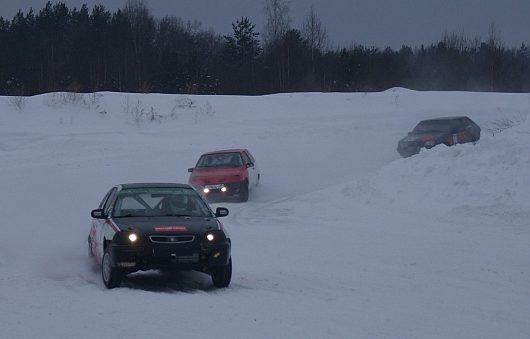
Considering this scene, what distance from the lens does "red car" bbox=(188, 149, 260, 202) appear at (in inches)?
840

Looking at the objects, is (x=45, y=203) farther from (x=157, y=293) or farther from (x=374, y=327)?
(x=374, y=327)

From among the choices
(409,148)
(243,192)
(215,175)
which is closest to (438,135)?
(409,148)

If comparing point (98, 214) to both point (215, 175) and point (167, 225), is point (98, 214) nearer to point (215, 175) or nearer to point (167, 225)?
point (167, 225)

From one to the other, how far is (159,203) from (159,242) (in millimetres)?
1464

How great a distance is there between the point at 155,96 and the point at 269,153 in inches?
395

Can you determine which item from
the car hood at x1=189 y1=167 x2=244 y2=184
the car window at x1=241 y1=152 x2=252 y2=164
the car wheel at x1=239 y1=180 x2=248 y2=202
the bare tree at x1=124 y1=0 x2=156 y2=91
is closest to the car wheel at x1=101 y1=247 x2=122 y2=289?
the car hood at x1=189 y1=167 x2=244 y2=184

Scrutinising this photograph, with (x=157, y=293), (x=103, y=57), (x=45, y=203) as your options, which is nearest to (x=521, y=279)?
(x=157, y=293)

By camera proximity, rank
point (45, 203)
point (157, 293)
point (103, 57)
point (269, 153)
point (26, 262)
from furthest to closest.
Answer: point (103, 57), point (269, 153), point (45, 203), point (26, 262), point (157, 293)

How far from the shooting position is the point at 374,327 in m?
7.65

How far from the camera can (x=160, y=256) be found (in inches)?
372

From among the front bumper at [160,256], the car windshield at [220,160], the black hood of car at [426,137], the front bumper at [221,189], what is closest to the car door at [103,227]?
the front bumper at [160,256]

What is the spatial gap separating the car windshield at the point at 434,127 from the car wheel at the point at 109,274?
19.6 m

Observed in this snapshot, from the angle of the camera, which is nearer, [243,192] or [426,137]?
[243,192]

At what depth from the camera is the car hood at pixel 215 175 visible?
21.4 m
